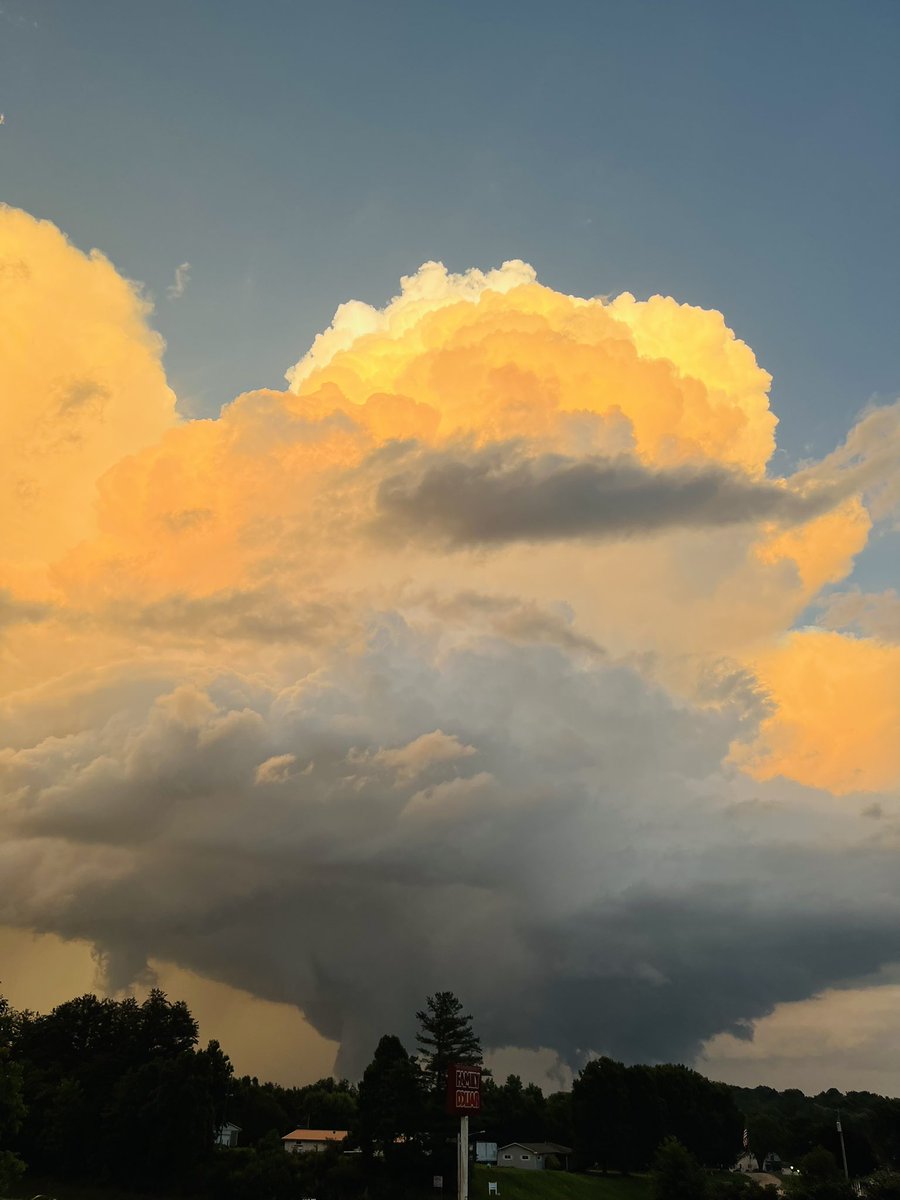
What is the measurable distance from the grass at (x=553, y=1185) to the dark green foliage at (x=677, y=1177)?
15313mm

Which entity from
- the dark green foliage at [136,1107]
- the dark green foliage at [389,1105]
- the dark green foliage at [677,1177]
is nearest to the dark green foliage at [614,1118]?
the dark green foliage at [677,1177]

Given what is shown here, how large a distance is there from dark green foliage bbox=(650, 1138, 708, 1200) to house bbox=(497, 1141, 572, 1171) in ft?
154

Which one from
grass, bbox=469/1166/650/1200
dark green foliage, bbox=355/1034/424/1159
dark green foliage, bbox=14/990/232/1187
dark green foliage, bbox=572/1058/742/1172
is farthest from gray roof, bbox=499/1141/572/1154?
dark green foliage, bbox=355/1034/424/1159

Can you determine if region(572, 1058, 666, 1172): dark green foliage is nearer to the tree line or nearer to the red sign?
the tree line

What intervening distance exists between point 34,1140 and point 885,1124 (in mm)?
149457

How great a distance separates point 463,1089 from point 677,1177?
8357 centimetres

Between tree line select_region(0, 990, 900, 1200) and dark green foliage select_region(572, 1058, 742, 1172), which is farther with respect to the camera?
dark green foliage select_region(572, 1058, 742, 1172)

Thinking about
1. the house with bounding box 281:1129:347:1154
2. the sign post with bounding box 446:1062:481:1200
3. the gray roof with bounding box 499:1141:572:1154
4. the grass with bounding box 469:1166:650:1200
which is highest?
the sign post with bounding box 446:1062:481:1200

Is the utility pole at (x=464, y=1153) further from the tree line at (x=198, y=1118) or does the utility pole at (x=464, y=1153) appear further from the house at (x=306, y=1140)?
the house at (x=306, y=1140)

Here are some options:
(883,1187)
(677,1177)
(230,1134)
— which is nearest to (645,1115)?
(677,1177)

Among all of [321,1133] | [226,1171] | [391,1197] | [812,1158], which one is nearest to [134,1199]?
[226,1171]

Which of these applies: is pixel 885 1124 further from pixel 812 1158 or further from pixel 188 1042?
pixel 188 1042

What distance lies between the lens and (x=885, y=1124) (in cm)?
18638

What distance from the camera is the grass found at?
139 metres
